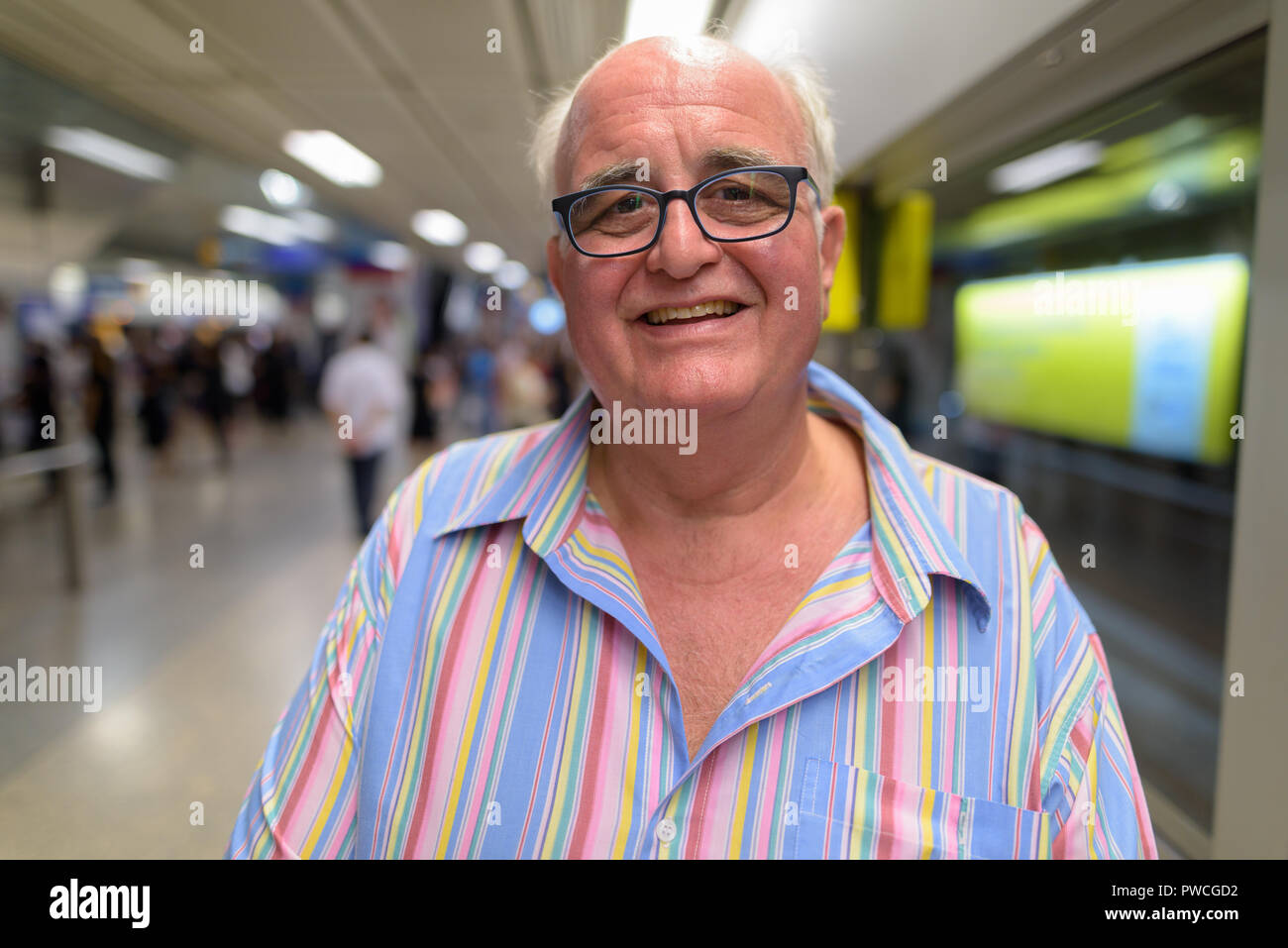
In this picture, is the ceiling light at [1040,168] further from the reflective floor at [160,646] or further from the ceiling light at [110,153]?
the ceiling light at [110,153]

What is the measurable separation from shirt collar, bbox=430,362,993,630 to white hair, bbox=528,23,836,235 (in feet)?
1.07

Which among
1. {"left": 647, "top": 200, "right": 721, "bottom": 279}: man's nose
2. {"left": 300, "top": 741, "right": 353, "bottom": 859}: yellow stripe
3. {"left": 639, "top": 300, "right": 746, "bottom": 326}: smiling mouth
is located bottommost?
{"left": 300, "top": 741, "right": 353, "bottom": 859}: yellow stripe

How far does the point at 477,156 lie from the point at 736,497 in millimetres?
5090

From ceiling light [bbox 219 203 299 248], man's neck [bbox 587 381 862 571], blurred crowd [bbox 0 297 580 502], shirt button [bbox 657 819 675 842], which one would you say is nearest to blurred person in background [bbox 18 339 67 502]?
blurred crowd [bbox 0 297 580 502]

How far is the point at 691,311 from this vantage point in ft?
3.24

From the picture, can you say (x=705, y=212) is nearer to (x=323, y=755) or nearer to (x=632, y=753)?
(x=632, y=753)

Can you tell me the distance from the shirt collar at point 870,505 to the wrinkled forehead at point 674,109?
1.23 ft

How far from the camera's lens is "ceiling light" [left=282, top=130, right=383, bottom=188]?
200 inches

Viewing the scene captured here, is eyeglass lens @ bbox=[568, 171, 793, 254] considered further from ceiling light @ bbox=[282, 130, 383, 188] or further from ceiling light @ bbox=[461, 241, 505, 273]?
ceiling light @ bbox=[461, 241, 505, 273]

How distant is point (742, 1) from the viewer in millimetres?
2602

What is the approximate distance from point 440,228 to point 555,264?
9523mm

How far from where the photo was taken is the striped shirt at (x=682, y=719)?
0.95m

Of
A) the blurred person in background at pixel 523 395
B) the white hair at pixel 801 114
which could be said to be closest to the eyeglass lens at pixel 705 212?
the white hair at pixel 801 114

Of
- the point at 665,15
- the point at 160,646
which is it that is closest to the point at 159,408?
the point at 160,646
